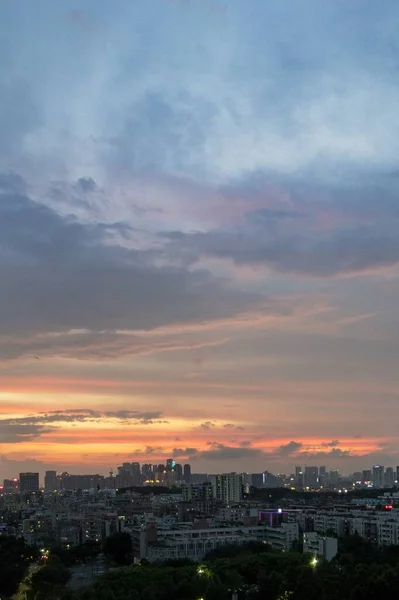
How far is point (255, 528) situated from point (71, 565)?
6.03 meters

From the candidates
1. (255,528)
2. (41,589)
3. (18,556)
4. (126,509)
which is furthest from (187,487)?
(41,589)

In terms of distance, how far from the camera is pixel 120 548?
69.7ft

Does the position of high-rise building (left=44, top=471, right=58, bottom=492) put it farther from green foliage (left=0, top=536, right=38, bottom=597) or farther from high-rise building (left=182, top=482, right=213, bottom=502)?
green foliage (left=0, top=536, right=38, bottom=597)

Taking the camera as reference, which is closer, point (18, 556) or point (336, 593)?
point (336, 593)

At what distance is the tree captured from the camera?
21.0 metres

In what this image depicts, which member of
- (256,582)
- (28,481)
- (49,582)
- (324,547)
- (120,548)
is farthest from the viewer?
(28,481)

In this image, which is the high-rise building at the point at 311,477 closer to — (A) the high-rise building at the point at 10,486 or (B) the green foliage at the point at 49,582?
(A) the high-rise building at the point at 10,486

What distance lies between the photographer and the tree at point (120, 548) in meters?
21.0

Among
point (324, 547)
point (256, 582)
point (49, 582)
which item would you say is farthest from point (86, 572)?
point (256, 582)

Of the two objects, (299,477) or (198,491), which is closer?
(198,491)

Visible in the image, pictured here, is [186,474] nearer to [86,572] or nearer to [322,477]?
[322,477]

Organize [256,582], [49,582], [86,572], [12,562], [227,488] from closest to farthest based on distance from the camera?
[256,582]
[49,582]
[12,562]
[86,572]
[227,488]

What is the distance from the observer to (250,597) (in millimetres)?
11836

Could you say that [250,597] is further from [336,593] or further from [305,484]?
[305,484]
